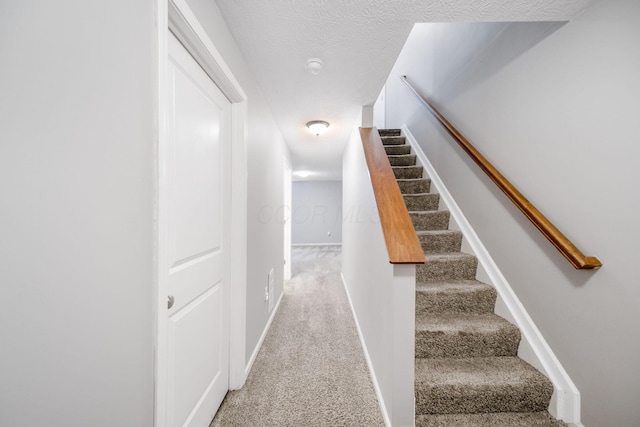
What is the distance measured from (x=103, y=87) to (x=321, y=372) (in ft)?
6.28

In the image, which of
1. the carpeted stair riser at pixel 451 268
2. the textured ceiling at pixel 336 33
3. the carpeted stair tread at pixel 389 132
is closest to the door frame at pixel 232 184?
the textured ceiling at pixel 336 33

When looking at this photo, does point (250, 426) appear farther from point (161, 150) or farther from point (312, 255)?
point (312, 255)

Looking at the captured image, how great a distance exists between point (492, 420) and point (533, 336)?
539 mm

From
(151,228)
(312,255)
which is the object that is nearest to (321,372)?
(151,228)

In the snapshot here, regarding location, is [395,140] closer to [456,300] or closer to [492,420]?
[456,300]

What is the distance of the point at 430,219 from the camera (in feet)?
7.22

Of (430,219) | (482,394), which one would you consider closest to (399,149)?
(430,219)

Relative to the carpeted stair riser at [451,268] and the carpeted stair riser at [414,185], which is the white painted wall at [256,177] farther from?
the carpeted stair riser at [414,185]

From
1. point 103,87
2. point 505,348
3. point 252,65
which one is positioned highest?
point 252,65

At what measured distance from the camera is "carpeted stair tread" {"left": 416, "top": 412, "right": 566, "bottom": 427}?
46.2 inches

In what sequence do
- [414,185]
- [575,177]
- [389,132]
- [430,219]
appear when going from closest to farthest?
[575,177]
[430,219]
[414,185]
[389,132]

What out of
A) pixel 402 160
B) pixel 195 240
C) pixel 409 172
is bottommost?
pixel 195 240

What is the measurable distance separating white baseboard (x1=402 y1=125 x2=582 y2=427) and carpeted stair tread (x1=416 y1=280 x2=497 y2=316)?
9 centimetres

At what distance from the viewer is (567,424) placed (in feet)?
3.82
